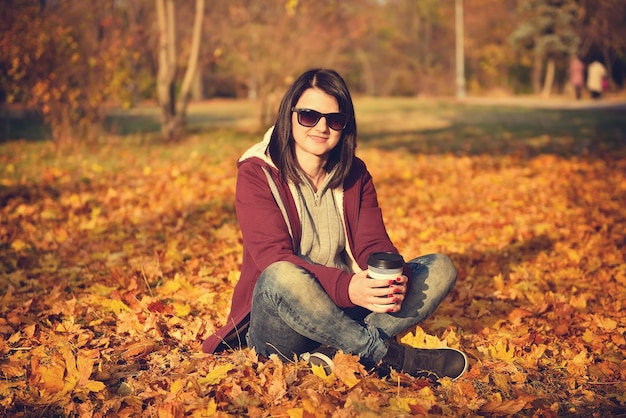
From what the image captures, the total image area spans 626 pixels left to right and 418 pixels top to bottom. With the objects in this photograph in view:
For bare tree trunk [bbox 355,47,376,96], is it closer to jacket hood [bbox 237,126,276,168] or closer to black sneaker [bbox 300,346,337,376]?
jacket hood [bbox 237,126,276,168]

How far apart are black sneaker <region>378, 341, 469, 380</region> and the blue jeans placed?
6cm

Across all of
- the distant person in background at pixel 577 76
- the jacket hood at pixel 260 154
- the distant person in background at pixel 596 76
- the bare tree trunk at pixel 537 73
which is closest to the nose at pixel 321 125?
the jacket hood at pixel 260 154

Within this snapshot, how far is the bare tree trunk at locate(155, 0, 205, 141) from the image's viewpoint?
12.1m

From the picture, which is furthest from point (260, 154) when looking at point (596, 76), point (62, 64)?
point (596, 76)

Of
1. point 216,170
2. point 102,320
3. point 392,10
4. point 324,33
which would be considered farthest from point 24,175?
point 392,10

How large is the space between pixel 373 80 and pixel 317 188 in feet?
130

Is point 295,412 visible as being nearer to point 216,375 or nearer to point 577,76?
point 216,375

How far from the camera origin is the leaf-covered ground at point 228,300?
2.37 metres

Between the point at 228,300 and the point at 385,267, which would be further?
the point at 228,300

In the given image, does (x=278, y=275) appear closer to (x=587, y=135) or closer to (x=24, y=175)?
(x=24, y=175)

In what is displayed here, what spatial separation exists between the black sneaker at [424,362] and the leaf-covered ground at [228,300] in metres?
0.05

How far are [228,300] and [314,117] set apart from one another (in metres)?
1.48

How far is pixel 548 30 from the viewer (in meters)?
26.2

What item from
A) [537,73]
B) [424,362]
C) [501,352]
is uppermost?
[537,73]
